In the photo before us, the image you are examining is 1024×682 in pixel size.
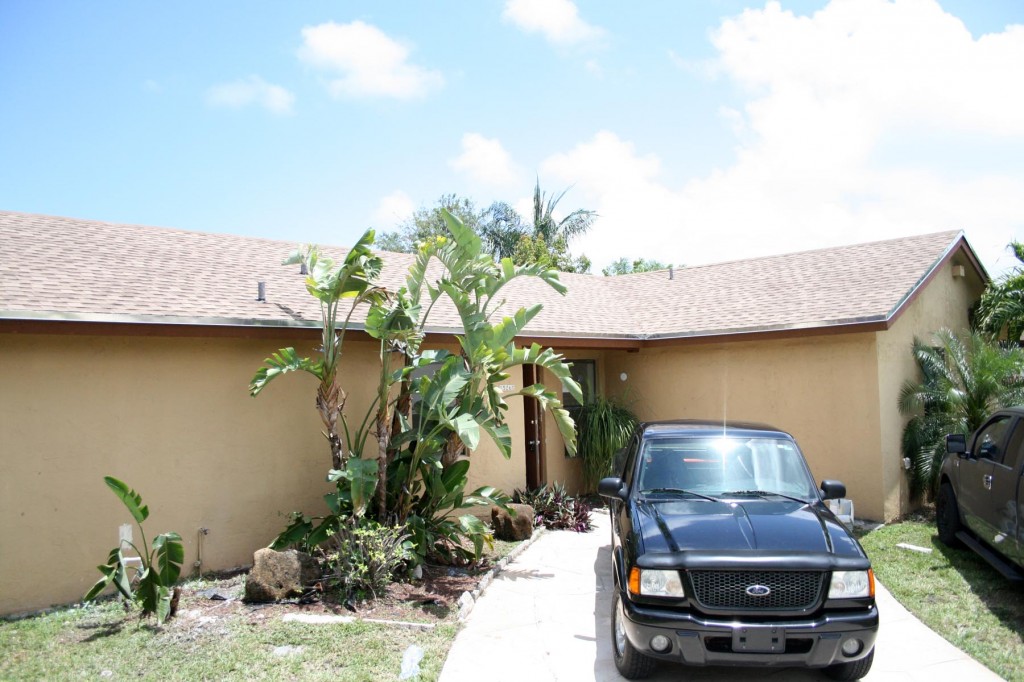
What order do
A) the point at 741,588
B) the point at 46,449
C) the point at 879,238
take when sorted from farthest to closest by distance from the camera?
1. the point at 879,238
2. the point at 46,449
3. the point at 741,588

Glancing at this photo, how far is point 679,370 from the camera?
12047 mm

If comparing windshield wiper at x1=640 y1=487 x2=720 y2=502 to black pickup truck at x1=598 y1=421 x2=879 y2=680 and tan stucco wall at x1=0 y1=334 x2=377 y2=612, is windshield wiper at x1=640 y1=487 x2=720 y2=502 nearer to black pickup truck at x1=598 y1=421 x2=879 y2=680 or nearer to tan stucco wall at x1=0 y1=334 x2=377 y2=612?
black pickup truck at x1=598 y1=421 x2=879 y2=680

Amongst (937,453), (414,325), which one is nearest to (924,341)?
(937,453)

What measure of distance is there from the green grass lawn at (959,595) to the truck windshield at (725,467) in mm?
1696

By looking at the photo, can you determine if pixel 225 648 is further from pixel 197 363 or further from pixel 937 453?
pixel 937 453

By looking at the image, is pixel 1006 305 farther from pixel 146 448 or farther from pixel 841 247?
pixel 146 448

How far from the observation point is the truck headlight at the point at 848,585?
4285mm

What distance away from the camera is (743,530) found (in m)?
4.66

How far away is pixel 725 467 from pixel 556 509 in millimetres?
4566

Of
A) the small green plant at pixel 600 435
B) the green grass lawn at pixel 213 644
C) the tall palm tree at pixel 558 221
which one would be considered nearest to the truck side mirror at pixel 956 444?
the small green plant at pixel 600 435

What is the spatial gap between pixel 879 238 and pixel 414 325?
34.2 ft

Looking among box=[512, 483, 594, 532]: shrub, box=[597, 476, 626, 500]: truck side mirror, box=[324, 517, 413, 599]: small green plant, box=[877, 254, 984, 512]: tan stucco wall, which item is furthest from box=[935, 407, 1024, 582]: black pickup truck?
box=[324, 517, 413, 599]: small green plant

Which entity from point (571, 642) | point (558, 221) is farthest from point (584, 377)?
point (558, 221)

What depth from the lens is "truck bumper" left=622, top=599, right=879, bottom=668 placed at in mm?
4070
